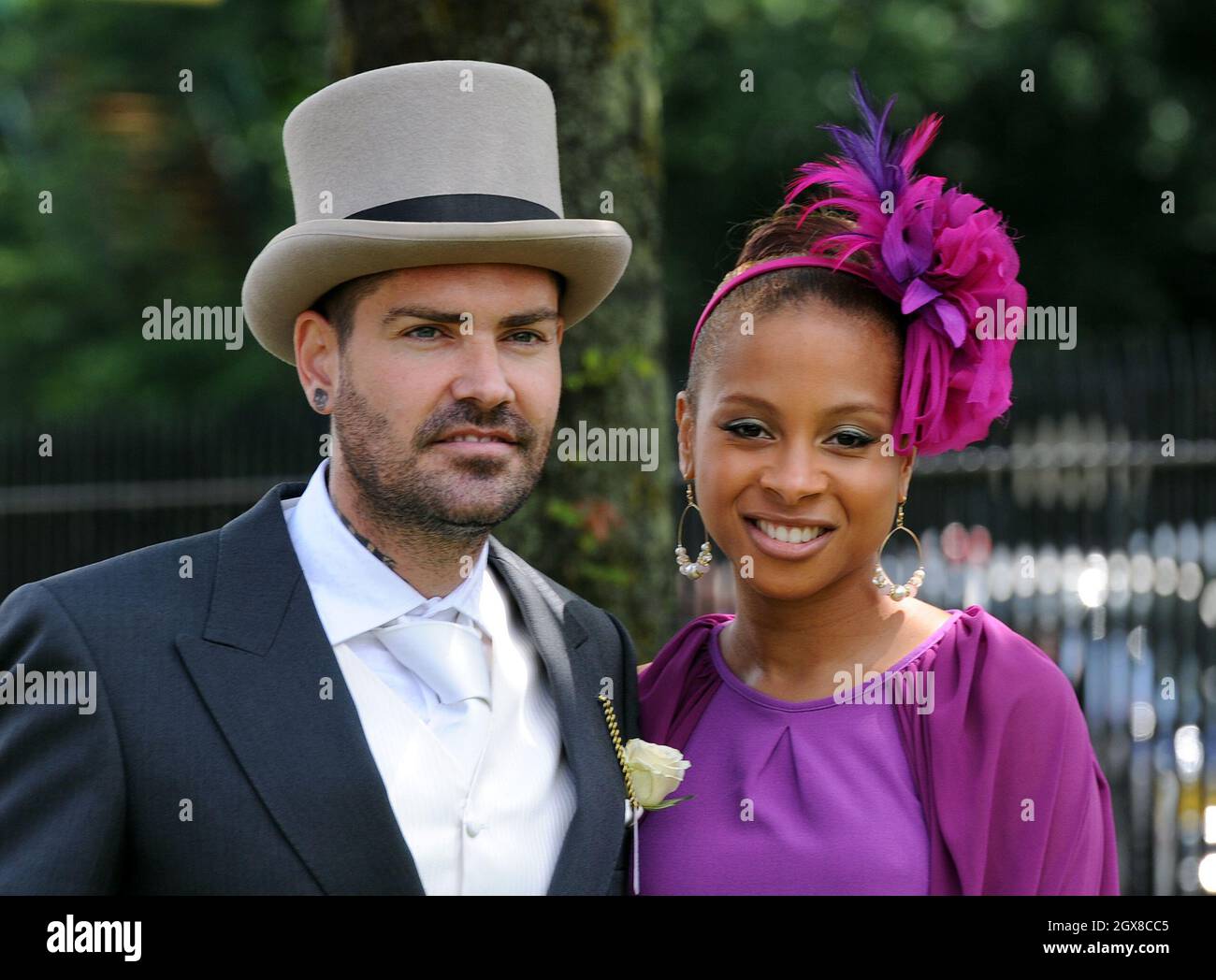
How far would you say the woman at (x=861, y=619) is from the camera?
2.75 metres

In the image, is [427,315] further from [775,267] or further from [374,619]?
[775,267]

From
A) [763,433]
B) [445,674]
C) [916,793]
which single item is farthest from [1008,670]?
[445,674]

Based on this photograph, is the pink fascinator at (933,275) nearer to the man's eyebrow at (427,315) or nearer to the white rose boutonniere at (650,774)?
the man's eyebrow at (427,315)

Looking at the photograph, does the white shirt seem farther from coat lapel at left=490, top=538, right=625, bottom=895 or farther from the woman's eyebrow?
the woman's eyebrow

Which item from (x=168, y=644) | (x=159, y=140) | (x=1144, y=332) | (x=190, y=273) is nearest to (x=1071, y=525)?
(x=168, y=644)

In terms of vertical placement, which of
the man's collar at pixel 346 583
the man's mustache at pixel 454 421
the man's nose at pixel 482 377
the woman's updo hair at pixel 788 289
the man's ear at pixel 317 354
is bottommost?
the man's collar at pixel 346 583

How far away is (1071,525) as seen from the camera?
6785 mm

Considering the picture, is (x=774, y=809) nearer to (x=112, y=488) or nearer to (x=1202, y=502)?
(x=1202, y=502)

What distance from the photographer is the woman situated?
9.02 feet

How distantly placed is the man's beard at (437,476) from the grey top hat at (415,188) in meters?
0.27

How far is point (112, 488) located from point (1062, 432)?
5.06 metres

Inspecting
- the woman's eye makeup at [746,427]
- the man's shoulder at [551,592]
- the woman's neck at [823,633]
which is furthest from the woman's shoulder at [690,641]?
the woman's eye makeup at [746,427]

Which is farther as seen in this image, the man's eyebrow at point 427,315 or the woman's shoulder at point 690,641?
the woman's shoulder at point 690,641
